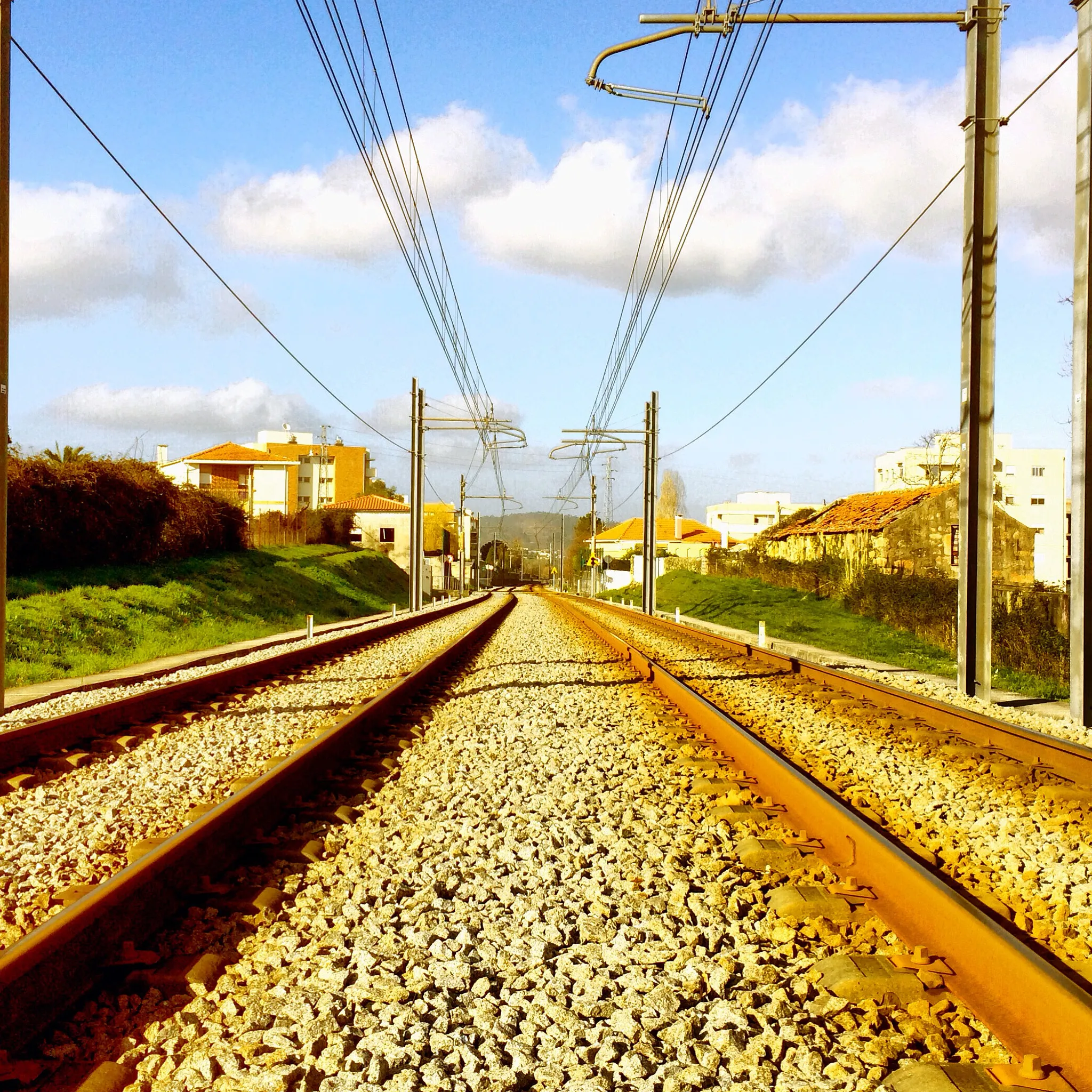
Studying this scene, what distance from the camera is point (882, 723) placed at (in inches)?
364

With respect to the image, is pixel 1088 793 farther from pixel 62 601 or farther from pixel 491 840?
pixel 62 601

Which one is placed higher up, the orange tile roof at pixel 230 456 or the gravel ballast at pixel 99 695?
the orange tile roof at pixel 230 456

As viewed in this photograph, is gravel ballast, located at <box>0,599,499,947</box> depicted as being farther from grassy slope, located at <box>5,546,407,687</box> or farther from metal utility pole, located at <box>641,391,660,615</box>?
metal utility pole, located at <box>641,391,660,615</box>

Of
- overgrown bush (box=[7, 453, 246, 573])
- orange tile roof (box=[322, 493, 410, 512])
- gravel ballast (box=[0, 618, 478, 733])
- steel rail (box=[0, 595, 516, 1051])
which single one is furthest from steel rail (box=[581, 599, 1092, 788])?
orange tile roof (box=[322, 493, 410, 512])

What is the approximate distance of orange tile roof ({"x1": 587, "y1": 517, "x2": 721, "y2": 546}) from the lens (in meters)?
111

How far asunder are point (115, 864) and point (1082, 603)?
9152 mm

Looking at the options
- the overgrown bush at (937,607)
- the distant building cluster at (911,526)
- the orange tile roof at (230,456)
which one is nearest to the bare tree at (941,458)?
the distant building cluster at (911,526)

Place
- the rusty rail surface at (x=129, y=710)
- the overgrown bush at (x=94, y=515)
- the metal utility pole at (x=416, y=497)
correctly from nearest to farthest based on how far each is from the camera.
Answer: the rusty rail surface at (x=129, y=710) → the overgrown bush at (x=94, y=515) → the metal utility pole at (x=416, y=497)

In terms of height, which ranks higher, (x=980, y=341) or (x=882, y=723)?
(x=980, y=341)

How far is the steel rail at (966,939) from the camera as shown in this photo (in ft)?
8.72

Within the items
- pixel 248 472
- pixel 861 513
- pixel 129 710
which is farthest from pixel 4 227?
pixel 248 472

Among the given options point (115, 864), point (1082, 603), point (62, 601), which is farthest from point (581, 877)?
point (62, 601)

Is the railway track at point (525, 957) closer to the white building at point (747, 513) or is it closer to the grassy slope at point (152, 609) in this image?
the grassy slope at point (152, 609)

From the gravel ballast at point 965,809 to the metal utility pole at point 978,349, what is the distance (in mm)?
2332
